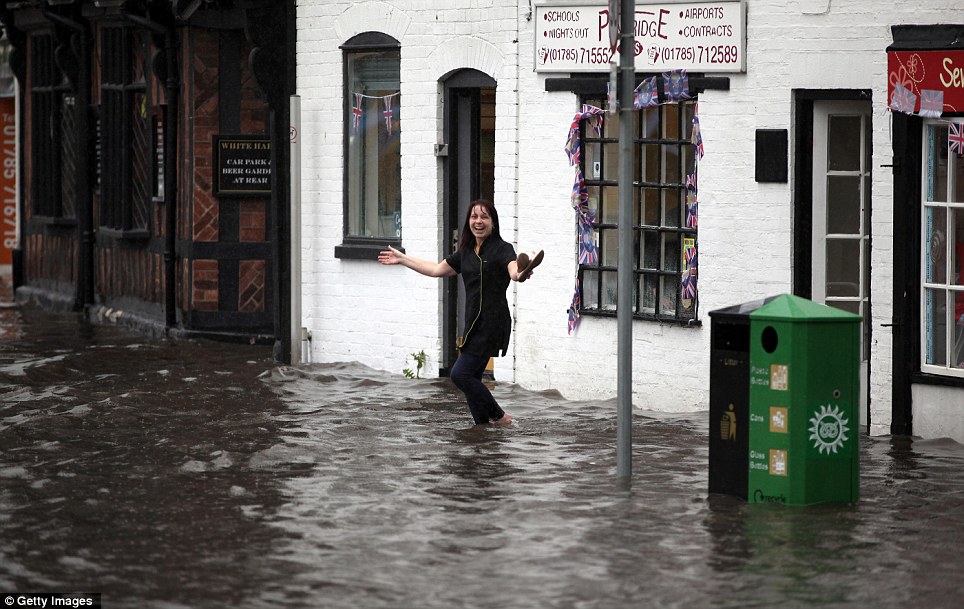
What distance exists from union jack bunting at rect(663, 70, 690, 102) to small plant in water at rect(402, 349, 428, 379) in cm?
343

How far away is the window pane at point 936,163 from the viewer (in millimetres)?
11484

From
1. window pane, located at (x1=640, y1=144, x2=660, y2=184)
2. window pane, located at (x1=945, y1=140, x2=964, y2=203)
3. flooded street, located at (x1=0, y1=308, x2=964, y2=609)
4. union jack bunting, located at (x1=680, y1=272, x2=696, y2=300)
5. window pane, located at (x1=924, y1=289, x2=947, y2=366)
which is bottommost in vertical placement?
flooded street, located at (x1=0, y1=308, x2=964, y2=609)

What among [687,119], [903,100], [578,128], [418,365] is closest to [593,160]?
[578,128]

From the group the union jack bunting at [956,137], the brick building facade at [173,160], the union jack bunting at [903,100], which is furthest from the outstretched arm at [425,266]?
the brick building facade at [173,160]

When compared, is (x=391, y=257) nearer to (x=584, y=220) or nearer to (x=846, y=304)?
(x=584, y=220)

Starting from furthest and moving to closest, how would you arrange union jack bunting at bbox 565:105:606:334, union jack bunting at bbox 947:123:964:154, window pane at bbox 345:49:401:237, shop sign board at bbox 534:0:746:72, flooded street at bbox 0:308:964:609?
window pane at bbox 345:49:401:237
union jack bunting at bbox 565:105:606:334
shop sign board at bbox 534:0:746:72
union jack bunting at bbox 947:123:964:154
flooded street at bbox 0:308:964:609

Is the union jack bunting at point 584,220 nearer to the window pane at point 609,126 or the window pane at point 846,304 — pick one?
the window pane at point 609,126

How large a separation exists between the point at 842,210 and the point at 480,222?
267 cm

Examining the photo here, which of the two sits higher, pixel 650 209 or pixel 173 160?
pixel 173 160

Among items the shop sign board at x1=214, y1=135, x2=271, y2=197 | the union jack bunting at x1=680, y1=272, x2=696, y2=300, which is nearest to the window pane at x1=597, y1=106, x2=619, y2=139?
the union jack bunting at x1=680, y1=272, x2=696, y2=300

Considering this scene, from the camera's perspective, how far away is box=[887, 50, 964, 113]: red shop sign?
36.4ft

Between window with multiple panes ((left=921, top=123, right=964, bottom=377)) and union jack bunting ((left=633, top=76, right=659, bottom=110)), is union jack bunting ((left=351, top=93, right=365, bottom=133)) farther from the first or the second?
window with multiple panes ((left=921, top=123, right=964, bottom=377))

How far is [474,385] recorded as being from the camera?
39.0 feet

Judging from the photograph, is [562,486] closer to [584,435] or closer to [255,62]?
[584,435]
